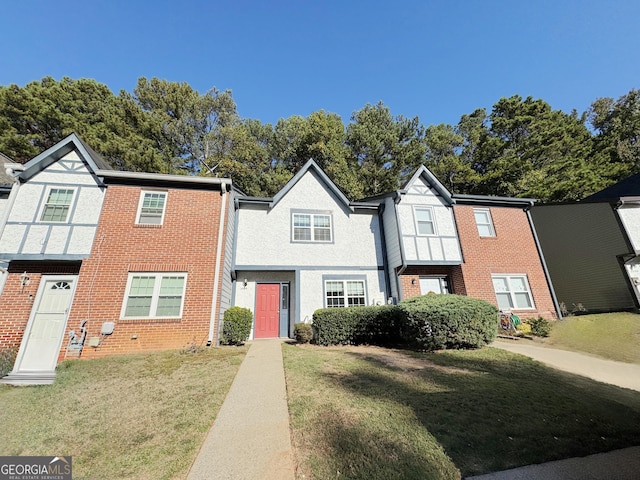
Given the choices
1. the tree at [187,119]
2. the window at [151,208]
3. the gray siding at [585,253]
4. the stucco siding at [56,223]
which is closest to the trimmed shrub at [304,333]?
the window at [151,208]

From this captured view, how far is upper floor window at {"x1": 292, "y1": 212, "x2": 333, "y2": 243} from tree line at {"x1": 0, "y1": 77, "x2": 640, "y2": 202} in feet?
30.2

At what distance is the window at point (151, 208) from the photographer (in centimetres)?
1032

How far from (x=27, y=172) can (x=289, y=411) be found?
43.5 feet

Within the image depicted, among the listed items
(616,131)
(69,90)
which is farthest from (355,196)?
(616,131)

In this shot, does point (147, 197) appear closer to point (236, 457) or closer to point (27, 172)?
point (27, 172)

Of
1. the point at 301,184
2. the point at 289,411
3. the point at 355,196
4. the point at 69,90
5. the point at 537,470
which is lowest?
the point at 537,470

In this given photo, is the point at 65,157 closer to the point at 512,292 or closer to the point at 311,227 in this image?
the point at 311,227

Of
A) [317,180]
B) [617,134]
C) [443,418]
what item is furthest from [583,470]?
[617,134]

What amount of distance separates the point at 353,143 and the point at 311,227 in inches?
613

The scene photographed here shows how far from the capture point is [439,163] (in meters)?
24.8

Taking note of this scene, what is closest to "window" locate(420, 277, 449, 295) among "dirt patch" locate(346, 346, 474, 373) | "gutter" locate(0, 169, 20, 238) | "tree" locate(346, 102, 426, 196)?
"dirt patch" locate(346, 346, 474, 373)

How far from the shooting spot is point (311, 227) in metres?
13.2

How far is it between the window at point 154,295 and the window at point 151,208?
223 centimetres

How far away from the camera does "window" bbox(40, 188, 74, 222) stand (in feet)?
31.7
